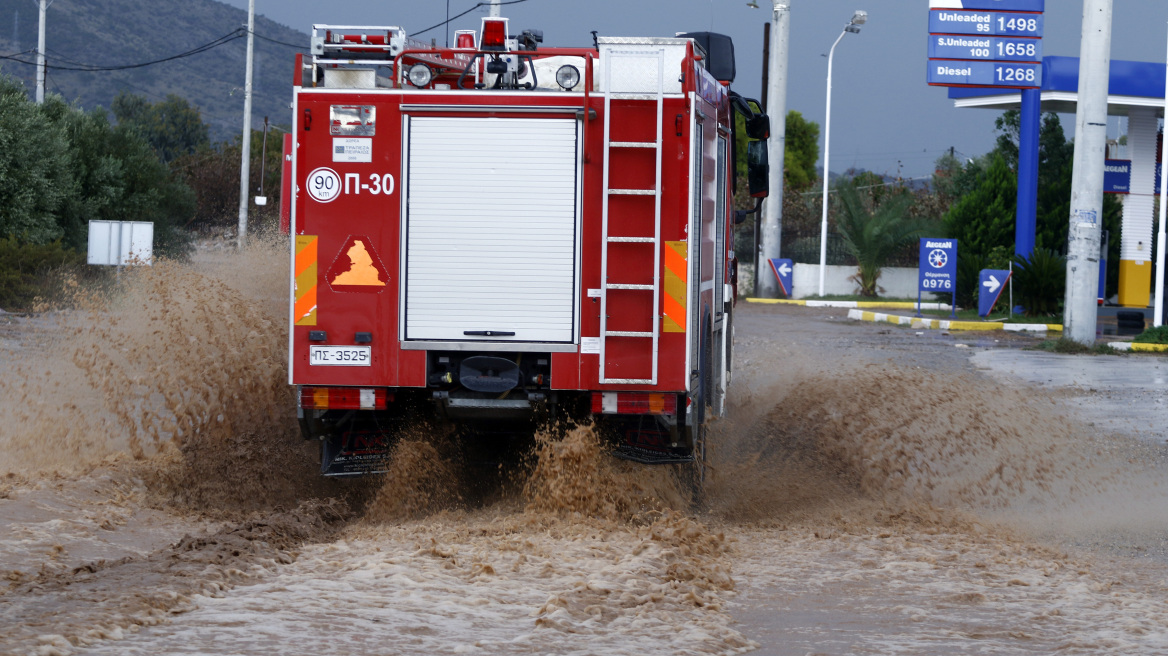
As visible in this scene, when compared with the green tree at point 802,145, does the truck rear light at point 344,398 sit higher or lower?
lower

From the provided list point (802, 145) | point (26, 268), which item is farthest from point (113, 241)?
point (802, 145)

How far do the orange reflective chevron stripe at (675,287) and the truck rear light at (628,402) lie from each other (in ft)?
1.33

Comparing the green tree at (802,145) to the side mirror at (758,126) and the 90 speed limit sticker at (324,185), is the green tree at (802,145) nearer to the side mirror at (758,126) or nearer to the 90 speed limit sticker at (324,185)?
the side mirror at (758,126)

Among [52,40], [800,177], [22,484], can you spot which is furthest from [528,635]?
[52,40]

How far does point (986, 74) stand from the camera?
2788 cm

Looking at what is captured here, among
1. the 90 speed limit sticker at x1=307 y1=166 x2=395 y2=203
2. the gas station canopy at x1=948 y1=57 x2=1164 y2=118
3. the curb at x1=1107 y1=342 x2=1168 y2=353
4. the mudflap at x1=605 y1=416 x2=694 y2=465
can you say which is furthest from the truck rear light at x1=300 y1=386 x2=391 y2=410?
the gas station canopy at x1=948 y1=57 x2=1164 y2=118

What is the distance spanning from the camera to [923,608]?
203 inches

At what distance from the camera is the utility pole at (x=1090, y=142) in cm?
1967

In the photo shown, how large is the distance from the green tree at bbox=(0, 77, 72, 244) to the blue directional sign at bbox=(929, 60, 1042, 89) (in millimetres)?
20996

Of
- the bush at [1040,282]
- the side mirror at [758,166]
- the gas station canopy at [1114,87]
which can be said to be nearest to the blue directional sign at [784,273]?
the gas station canopy at [1114,87]

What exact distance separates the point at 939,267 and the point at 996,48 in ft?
17.8

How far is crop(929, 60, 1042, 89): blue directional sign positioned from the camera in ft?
90.3

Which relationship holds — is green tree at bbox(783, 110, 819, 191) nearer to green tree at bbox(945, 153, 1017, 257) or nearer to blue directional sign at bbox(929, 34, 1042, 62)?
green tree at bbox(945, 153, 1017, 257)

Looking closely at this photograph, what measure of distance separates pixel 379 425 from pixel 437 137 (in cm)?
186
